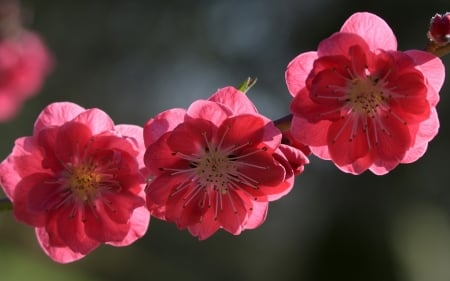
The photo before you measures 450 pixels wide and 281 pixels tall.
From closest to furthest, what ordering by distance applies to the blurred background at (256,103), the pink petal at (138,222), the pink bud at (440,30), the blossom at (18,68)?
1. the pink bud at (440,30)
2. the pink petal at (138,222)
3. the blossom at (18,68)
4. the blurred background at (256,103)

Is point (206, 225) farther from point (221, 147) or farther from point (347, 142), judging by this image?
point (347, 142)

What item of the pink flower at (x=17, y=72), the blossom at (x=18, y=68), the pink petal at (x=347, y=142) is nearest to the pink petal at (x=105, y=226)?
the pink petal at (x=347, y=142)

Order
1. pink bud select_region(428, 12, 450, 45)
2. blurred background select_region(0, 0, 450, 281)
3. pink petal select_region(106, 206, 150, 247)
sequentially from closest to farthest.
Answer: pink bud select_region(428, 12, 450, 45) → pink petal select_region(106, 206, 150, 247) → blurred background select_region(0, 0, 450, 281)

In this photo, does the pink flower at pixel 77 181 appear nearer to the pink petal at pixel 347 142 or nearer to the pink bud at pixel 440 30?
the pink petal at pixel 347 142

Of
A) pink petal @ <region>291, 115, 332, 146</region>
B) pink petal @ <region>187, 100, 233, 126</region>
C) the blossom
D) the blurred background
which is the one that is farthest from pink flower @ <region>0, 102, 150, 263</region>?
the blurred background

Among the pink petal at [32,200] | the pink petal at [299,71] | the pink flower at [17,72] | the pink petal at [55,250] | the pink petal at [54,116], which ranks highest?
the pink petal at [299,71]

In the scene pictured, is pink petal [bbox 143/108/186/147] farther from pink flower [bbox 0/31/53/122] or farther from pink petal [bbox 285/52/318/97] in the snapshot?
pink flower [bbox 0/31/53/122]
